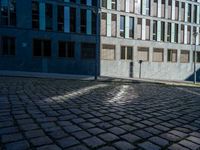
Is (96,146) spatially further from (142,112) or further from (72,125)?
(142,112)

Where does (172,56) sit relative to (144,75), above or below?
above

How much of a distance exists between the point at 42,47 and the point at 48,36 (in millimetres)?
1573

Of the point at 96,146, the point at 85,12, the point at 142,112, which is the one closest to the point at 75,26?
the point at 85,12

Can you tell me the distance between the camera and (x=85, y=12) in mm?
24969

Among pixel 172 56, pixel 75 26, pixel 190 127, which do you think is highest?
pixel 75 26

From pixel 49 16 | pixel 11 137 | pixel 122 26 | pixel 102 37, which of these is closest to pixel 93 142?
pixel 11 137

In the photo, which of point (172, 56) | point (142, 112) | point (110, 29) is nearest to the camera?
point (142, 112)

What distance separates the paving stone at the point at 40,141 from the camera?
2.88 metres

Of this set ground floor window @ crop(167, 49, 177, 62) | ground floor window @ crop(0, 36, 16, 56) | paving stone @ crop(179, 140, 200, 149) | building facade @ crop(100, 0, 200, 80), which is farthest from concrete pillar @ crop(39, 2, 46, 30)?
paving stone @ crop(179, 140, 200, 149)

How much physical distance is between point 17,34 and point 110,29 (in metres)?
12.3

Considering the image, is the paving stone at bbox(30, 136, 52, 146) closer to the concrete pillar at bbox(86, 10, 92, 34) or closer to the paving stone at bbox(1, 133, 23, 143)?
the paving stone at bbox(1, 133, 23, 143)

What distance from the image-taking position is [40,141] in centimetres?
295

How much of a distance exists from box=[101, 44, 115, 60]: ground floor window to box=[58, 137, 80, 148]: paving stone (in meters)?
23.5

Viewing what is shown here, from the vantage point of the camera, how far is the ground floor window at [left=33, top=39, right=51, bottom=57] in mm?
22844
